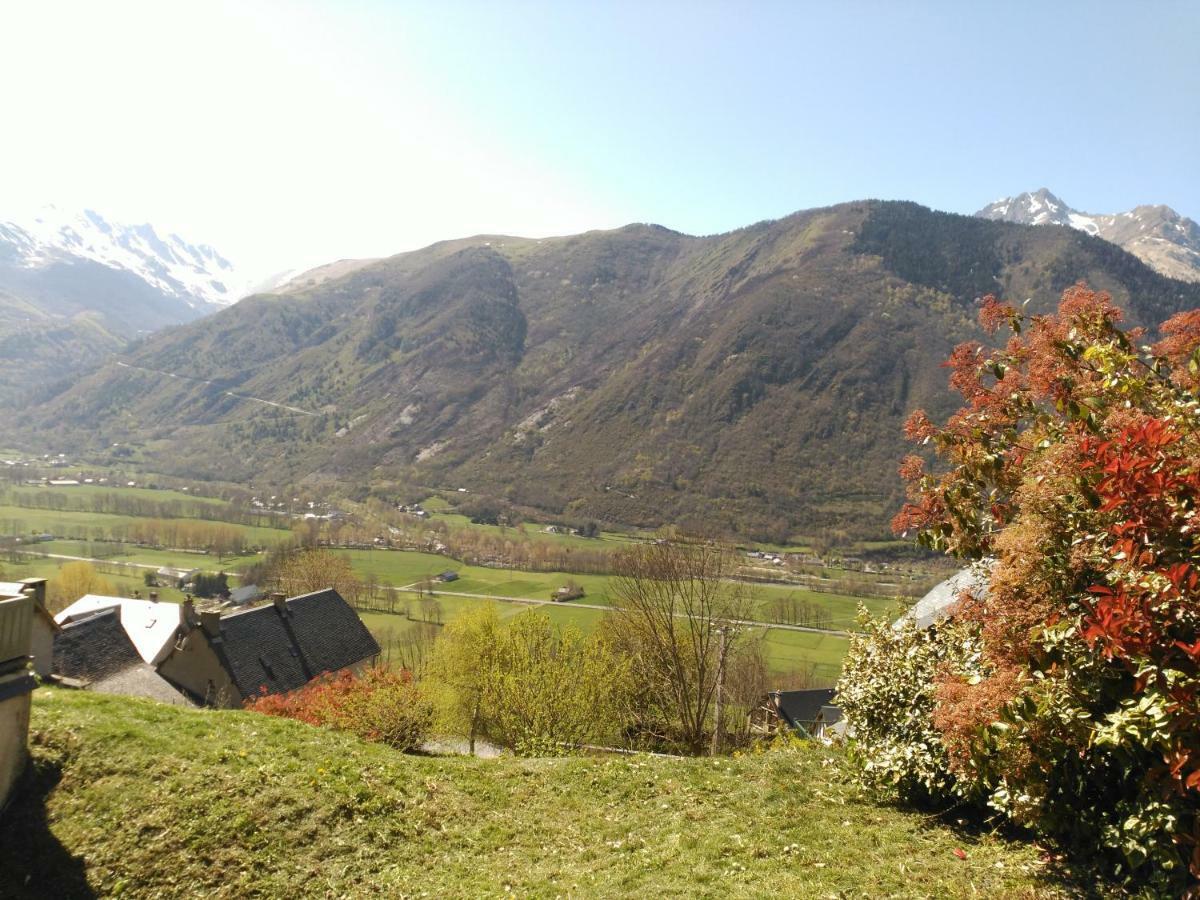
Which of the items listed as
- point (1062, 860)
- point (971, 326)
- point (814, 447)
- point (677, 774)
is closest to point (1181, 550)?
point (1062, 860)

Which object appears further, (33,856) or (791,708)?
(791,708)

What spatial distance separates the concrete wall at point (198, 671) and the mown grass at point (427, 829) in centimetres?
2512

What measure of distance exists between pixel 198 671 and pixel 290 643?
5.77 meters

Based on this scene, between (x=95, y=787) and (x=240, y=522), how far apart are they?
13937 cm

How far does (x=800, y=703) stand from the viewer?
1634 inches

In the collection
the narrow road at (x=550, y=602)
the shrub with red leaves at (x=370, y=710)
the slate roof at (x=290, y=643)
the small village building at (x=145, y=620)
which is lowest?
the narrow road at (x=550, y=602)

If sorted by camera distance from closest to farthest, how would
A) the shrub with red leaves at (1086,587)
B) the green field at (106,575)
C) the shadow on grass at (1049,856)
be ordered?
the shrub with red leaves at (1086,587), the shadow on grass at (1049,856), the green field at (106,575)

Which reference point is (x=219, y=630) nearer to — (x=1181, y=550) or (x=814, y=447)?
(x=1181, y=550)

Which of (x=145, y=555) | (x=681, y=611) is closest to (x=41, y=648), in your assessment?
(x=681, y=611)

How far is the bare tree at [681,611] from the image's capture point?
989 inches

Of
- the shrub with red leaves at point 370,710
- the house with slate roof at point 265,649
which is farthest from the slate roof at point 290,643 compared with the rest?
the shrub with red leaves at point 370,710

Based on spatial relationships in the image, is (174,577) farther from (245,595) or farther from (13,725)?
(13,725)

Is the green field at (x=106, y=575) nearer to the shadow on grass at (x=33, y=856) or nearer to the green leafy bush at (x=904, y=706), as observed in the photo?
the shadow on grass at (x=33, y=856)

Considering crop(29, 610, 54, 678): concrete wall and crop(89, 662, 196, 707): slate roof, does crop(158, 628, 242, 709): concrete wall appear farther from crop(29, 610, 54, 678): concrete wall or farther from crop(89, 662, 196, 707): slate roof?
crop(29, 610, 54, 678): concrete wall
